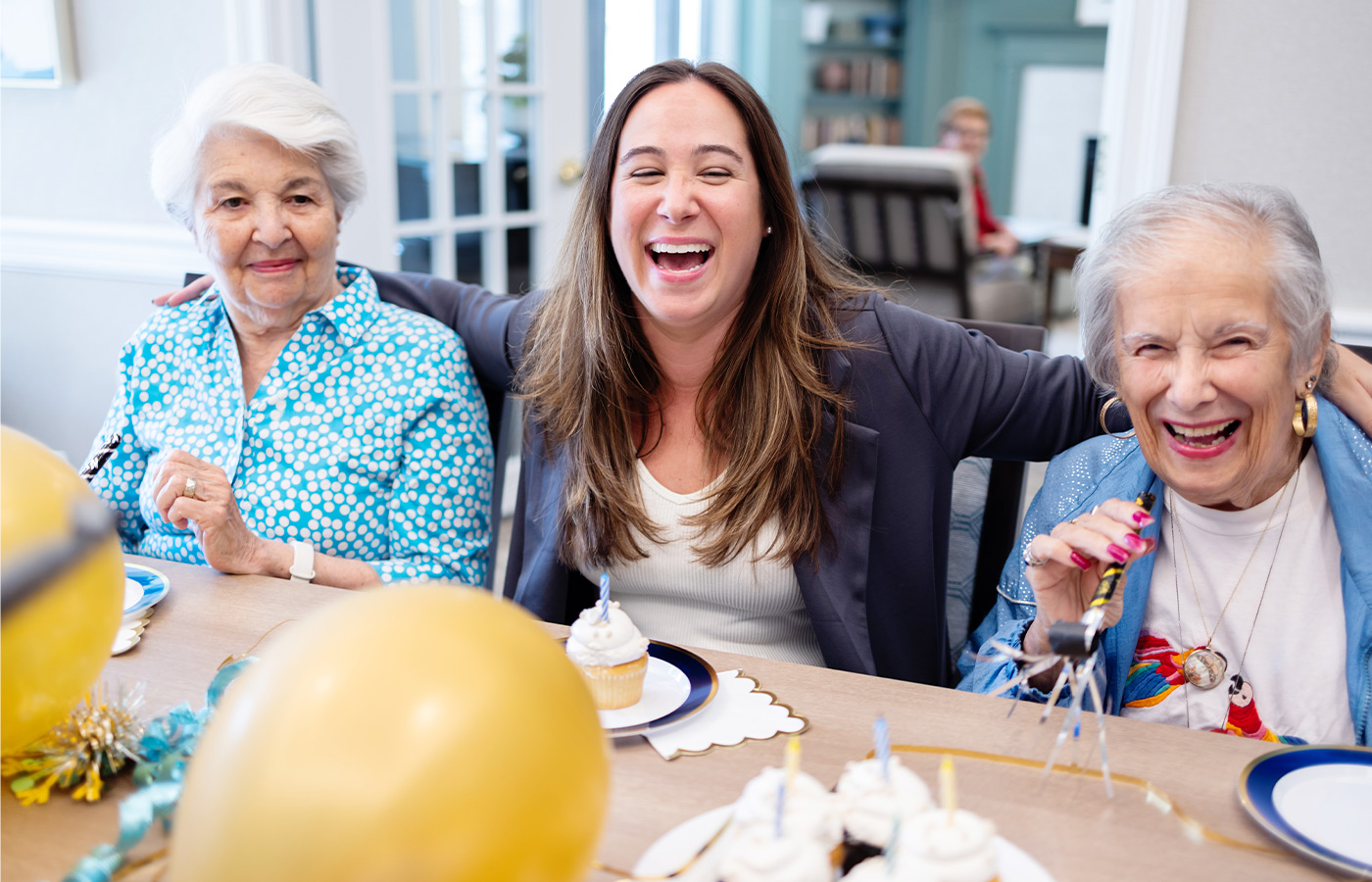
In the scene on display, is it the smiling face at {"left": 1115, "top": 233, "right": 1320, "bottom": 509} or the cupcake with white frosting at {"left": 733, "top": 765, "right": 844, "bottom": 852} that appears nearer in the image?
the cupcake with white frosting at {"left": 733, "top": 765, "right": 844, "bottom": 852}

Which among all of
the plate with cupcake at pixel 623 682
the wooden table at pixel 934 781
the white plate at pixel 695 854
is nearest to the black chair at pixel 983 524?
the wooden table at pixel 934 781

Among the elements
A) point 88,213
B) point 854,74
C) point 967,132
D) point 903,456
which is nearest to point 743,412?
point 903,456

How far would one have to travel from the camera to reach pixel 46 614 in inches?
30.3

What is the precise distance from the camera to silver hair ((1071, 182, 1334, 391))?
1.17 meters

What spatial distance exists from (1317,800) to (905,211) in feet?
14.7

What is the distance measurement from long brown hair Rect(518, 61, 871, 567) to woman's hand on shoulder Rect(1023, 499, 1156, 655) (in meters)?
0.36

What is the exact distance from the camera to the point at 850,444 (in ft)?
4.94

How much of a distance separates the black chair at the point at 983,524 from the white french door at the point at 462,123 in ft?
5.51

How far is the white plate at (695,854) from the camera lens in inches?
30.0

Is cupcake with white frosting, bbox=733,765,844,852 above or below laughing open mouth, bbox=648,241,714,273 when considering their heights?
below

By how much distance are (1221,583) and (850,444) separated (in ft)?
1.58

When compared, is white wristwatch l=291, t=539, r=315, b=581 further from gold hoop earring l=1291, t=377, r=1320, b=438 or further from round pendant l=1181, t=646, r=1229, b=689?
gold hoop earring l=1291, t=377, r=1320, b=438

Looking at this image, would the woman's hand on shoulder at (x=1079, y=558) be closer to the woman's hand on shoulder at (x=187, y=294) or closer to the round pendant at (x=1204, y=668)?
the round pendant at (x=1204, y=668)

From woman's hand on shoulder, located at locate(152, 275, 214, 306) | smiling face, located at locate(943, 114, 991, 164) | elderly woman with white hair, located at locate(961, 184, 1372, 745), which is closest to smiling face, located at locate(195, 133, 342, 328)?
woman's hand on shoulder, located at locate(152, 275, 214, 306)
